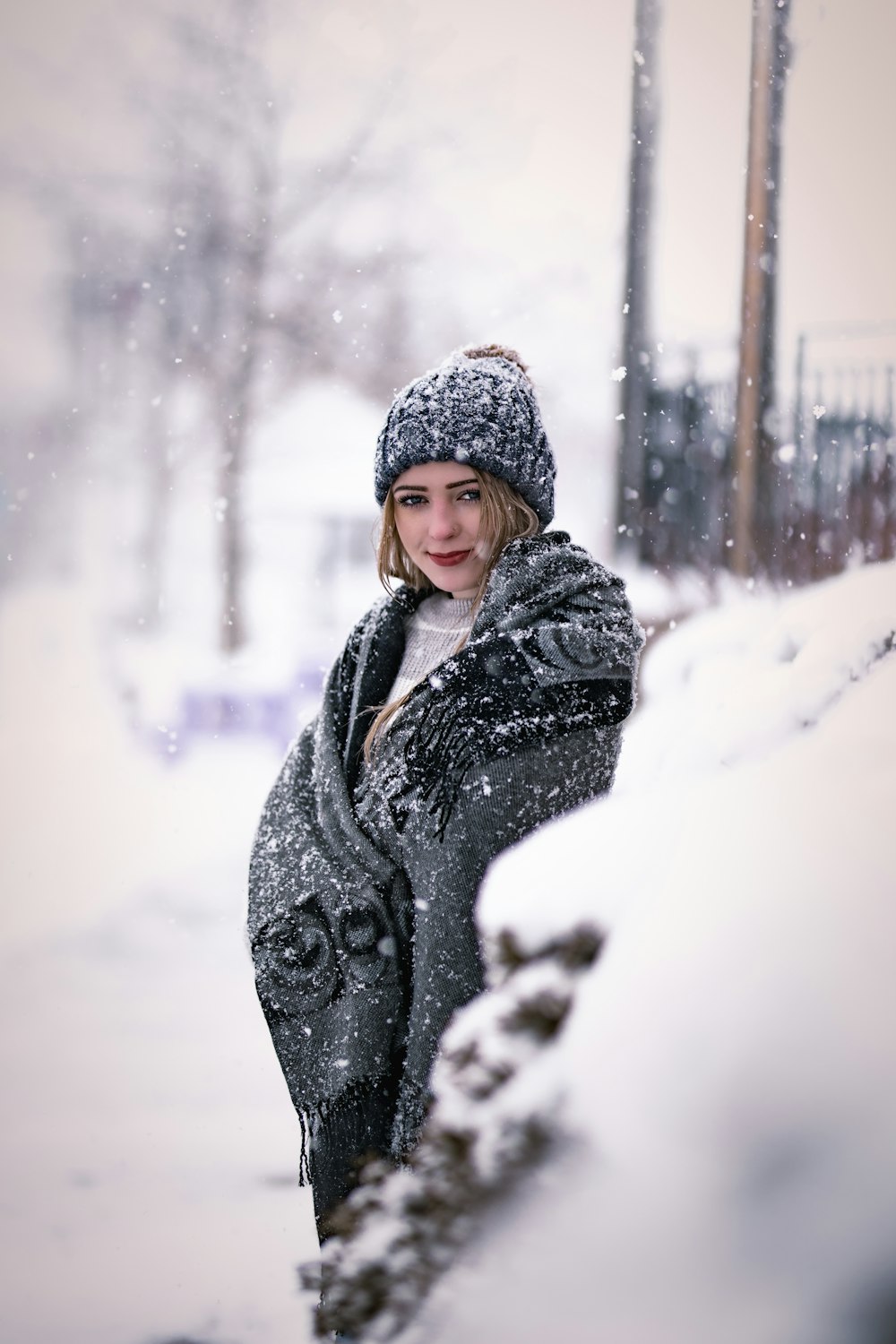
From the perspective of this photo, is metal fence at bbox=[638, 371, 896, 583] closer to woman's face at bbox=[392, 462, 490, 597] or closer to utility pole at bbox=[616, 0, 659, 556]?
utility pole at bbox=[616, 0, 659, 556]

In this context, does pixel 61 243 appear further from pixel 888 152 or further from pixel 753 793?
pixel 753 793

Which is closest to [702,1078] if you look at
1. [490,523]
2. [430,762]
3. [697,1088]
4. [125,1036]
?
[697,1088]

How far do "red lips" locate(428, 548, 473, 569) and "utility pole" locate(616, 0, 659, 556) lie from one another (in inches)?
96.8

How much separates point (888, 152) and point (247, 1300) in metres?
3.59

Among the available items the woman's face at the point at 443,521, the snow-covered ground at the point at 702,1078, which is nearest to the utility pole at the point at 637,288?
the snow-covered ground at the point at 702,1078

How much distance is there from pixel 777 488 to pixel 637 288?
0.93 meters

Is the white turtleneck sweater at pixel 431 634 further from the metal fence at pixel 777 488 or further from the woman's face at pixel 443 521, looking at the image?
the metal fence at pixel 777 488

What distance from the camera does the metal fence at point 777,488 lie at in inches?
141

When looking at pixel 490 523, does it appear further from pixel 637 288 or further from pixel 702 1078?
pixel 637 288

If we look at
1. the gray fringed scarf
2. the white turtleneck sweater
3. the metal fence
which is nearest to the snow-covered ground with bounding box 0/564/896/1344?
the gray fringed scarf

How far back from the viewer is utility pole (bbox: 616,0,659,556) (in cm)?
351

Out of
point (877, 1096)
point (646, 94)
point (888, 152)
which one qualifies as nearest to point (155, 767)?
point (646, 94)

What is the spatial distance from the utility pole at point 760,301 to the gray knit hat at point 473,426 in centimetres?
228

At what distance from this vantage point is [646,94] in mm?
3555
